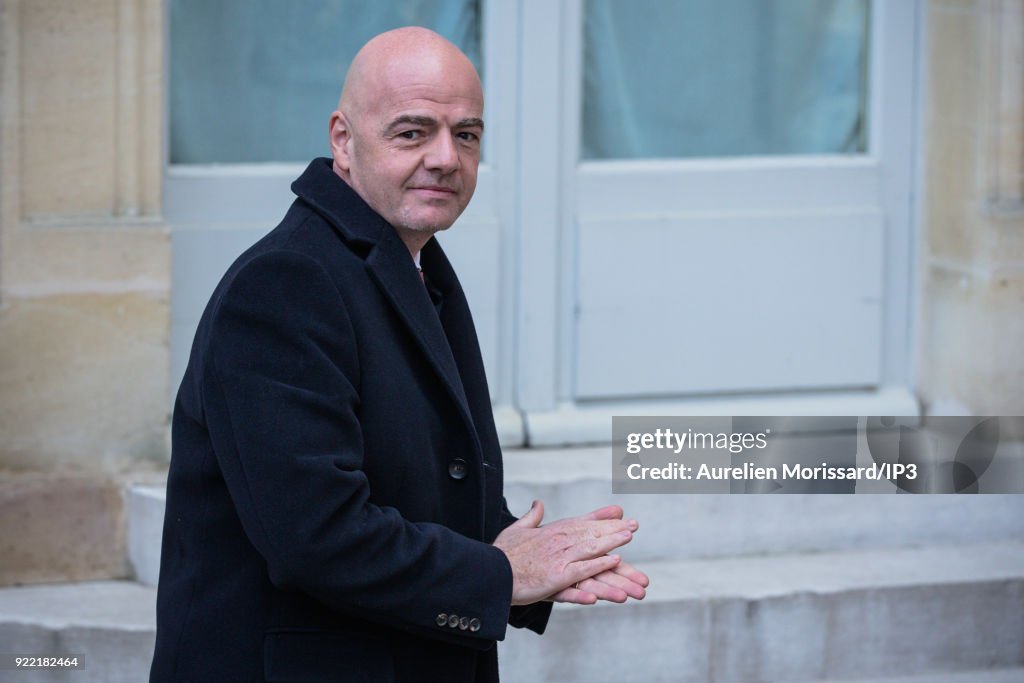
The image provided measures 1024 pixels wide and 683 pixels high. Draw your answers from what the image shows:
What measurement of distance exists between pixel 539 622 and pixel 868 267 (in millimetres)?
2900

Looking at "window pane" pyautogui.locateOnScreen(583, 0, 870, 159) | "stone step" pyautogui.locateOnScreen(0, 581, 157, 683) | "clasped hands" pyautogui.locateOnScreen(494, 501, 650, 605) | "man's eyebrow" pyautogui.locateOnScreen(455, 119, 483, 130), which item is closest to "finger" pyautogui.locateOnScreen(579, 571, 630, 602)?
"clasped hands" pyautogui.locateOnScreen(494, 501, 650, 605)

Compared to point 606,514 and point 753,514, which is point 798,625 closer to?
point 753,514

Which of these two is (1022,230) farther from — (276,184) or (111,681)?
(111,681)

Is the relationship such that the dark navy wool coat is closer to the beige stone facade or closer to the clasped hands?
the clasped hands

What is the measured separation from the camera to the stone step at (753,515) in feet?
14.8

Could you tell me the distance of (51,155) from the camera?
13.6ft

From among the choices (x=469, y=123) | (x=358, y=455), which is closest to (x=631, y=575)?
(x=358, y=455)

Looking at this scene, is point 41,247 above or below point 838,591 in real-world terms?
above

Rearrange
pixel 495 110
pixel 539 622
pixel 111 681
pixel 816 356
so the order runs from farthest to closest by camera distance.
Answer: pixel 816 356
pixel 495 110
pixel 111 681
pixel 539 622

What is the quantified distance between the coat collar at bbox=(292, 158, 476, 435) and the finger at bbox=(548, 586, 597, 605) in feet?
0.94

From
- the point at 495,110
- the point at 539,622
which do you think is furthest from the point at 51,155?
the point at 539,622

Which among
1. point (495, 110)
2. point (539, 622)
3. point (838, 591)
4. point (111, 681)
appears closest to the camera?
point (539, 622)

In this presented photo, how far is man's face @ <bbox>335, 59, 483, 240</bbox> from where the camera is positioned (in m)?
2.25

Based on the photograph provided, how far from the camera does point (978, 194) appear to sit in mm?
4969
